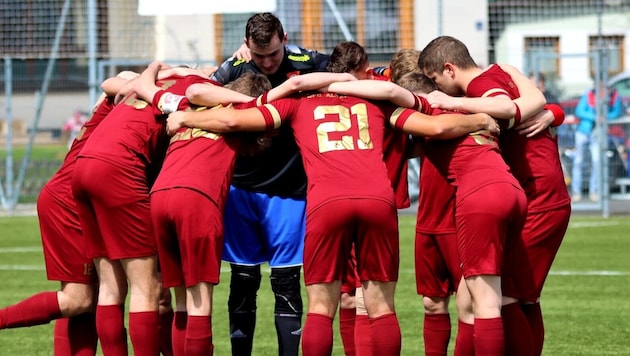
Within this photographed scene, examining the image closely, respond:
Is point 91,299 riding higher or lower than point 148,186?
lower

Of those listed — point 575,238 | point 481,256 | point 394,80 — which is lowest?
point 575,238

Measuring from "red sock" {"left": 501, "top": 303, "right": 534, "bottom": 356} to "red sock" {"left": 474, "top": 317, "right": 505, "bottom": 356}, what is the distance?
1.22 feet

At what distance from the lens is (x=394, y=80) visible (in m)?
6.92

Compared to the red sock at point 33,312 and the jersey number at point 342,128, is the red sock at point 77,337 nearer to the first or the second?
the red sock at point 33,312

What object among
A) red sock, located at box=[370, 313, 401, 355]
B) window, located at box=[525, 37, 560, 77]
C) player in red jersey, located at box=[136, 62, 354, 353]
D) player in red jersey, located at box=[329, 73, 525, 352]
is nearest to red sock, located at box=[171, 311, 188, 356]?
player in red jersey, located at box=[136, 62, 354, 353]

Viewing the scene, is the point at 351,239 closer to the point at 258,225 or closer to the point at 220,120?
the point at 220,120

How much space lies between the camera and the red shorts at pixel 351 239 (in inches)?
232

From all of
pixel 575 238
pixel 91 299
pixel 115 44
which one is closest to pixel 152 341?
pixel 91 299

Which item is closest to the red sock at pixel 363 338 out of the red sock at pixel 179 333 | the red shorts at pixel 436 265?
the red shorts at pixel 436 265

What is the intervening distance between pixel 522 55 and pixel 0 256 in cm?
956

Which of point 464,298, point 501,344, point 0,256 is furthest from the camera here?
point 0,256

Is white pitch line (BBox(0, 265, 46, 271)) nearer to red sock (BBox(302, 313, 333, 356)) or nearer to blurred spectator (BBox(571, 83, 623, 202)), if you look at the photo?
red sock (BBox(302, 313, 333, 356))

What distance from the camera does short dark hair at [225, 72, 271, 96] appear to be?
655cm

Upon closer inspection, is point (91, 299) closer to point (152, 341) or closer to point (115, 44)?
point (152, 341)
